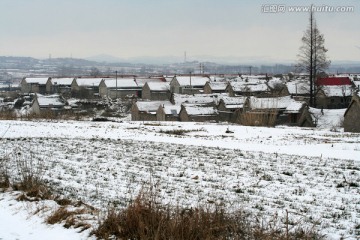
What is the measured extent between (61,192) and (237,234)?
477cm

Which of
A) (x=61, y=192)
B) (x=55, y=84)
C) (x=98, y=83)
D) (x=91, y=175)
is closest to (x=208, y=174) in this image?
(x=91, y=175)

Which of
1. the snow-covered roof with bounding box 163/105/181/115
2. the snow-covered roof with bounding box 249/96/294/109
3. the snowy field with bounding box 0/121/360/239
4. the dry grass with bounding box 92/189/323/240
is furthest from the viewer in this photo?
the snow-covered roof with bounding box 163/105/181/115

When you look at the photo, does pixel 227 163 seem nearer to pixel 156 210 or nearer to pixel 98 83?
pixel 156 210

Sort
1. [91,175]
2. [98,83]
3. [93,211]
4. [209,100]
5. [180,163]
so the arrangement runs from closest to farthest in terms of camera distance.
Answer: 1. [93,211]
2. [91,175]
3. [180,163]
4. [209,100]
5. [98,83]

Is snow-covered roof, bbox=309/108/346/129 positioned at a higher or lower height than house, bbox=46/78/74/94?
lower

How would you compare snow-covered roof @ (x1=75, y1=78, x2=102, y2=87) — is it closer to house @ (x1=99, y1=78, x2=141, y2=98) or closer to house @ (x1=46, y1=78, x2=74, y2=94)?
house @ (x1=46, y1=78, x2=74, y2=94)

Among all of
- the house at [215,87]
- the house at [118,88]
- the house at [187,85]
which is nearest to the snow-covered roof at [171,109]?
the house at [215,87]

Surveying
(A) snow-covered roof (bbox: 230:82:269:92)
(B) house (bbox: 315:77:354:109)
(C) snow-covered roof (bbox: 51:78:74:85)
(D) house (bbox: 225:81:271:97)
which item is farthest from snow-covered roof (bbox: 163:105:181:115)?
(C) snow-covered roof (bbox: 51:78:74:85)

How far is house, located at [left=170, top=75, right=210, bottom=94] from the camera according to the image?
329ft

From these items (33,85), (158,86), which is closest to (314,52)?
(158,86)

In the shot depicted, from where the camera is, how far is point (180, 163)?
47.4 feet

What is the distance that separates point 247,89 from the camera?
85.9 meters

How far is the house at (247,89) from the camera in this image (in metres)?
85.8

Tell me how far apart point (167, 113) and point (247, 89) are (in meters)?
26.3
